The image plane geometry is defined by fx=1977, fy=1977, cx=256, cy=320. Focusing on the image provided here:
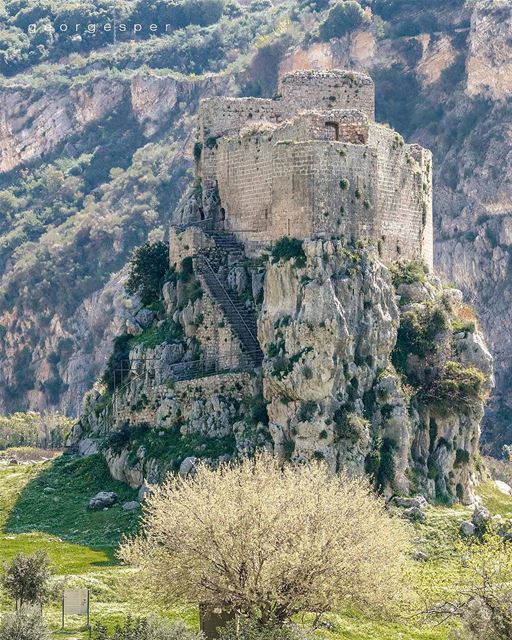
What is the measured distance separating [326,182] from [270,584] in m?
26.8

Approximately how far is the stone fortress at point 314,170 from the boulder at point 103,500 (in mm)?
13353

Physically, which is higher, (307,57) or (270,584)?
(307,57)

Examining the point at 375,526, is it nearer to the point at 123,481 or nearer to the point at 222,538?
the point at 222,538

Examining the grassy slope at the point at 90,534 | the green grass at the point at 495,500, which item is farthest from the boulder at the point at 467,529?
the green grass at the point at 495,500

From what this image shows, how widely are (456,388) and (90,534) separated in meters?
17.1

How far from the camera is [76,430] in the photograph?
324ft

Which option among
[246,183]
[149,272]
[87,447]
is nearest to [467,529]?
[246,183]

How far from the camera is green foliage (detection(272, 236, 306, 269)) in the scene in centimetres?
8306

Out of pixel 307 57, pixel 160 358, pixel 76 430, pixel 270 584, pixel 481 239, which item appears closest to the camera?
pixel 270 584

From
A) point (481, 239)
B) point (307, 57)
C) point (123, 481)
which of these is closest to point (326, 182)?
point (123, 481)

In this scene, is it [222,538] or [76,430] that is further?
[76,430]

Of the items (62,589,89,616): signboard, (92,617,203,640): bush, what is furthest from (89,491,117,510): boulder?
(92,617,203,640): bush

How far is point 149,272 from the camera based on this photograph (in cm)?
9638

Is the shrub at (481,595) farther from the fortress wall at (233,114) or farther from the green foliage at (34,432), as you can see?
the green foliage at (34,432)
